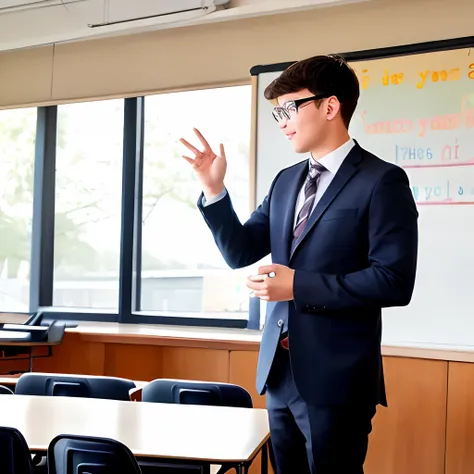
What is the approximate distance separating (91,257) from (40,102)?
3.92 feet

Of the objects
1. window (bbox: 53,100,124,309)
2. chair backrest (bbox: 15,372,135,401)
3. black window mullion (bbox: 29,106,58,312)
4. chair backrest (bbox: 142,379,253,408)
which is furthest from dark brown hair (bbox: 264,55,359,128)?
black window mullion (bbox: 29,106,58,312)

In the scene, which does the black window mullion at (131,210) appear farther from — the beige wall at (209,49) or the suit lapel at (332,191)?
the suit lapel at (332,191)

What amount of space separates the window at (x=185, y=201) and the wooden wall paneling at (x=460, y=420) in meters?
1.47

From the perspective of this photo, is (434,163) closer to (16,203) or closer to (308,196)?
(308,196)

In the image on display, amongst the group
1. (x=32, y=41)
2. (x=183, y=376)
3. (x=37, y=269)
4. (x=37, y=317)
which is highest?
(x=32, y=41)

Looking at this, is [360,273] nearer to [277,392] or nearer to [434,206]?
[277,392]

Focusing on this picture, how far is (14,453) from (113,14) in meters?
2.79

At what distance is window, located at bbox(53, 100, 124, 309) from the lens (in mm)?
4246

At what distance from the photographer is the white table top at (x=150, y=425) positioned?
5.09 ft

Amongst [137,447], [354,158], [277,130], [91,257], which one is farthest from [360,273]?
[91,257]

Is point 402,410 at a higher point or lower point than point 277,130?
lower

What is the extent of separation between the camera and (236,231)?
4.81 ft

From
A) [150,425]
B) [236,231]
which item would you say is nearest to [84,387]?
[150,425]

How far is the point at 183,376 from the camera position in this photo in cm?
348
